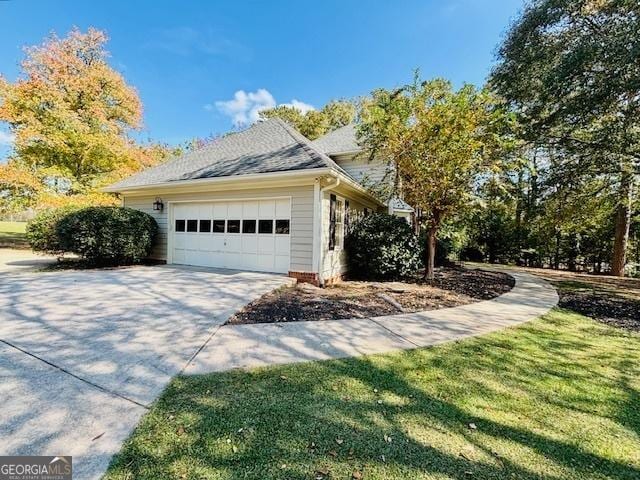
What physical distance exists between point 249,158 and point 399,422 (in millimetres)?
8619

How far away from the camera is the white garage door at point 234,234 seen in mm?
8547

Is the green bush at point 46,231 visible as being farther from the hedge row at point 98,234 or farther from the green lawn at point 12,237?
the green lawn at point 12,237

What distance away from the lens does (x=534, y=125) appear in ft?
30.0

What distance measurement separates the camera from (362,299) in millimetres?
6711

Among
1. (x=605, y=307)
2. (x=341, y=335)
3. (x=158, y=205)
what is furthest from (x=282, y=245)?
(x=605, y=307)

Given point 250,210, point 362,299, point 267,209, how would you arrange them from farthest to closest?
point 250,210 → point 267,209 → point 362,299

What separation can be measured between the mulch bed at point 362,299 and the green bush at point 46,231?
28.3ft

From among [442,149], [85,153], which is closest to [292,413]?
[442,149]

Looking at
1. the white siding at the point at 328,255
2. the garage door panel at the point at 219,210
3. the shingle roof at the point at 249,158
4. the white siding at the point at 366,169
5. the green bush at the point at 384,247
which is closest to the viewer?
A: the white siding at the point at 328,255

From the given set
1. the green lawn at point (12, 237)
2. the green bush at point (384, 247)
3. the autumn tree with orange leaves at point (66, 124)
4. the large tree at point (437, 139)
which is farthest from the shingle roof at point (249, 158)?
the green lawn at point (12, 237)

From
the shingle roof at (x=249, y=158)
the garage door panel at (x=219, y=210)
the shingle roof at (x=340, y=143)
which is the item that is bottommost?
the garage door panel at (x=219, y=210)

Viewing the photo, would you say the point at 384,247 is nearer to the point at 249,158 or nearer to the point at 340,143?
the point at 249,158

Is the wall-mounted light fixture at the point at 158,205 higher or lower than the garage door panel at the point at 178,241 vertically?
higher

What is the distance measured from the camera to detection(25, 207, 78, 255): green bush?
10.3 metres
